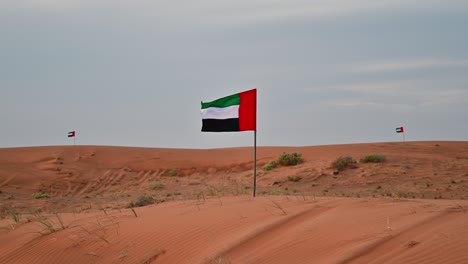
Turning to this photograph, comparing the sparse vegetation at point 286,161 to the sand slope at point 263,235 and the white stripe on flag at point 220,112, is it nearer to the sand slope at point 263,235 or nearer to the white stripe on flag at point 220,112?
the white stripe on flag at point 220,112

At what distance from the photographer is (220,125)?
1257 cm

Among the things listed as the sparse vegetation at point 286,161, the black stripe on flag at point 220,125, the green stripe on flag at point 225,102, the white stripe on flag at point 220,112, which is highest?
the green stripe on flag at point 225,102

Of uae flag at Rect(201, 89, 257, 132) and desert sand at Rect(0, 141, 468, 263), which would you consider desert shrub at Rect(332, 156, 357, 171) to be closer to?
desert sand at Rect(0, 141, 468, 263)

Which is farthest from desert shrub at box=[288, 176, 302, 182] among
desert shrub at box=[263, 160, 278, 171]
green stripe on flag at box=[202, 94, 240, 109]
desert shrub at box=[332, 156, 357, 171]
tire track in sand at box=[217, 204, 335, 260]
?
tire track in sand at box=[217, 204, 335, 260]

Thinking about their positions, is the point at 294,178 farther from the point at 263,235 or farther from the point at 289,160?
the point at 263,235

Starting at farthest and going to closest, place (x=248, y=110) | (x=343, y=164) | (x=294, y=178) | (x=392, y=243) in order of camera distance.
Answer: (x=343, y=164)
(x=294, y=178)
(x=248, y=110)
(x=392, y=243)

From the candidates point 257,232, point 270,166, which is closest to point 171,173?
point 270,166

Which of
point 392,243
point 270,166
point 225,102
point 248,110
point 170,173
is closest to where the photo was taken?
point 392,243

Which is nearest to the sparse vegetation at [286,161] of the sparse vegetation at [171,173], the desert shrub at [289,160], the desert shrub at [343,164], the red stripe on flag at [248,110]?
the desert shrub at [289,160]

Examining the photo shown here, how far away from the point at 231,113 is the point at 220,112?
10.1 inches

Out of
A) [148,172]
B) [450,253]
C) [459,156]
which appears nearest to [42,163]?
[148,172]

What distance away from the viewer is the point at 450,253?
6031 millimetres

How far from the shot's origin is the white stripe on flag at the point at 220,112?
40.8 ft

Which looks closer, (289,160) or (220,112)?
(220,112)
